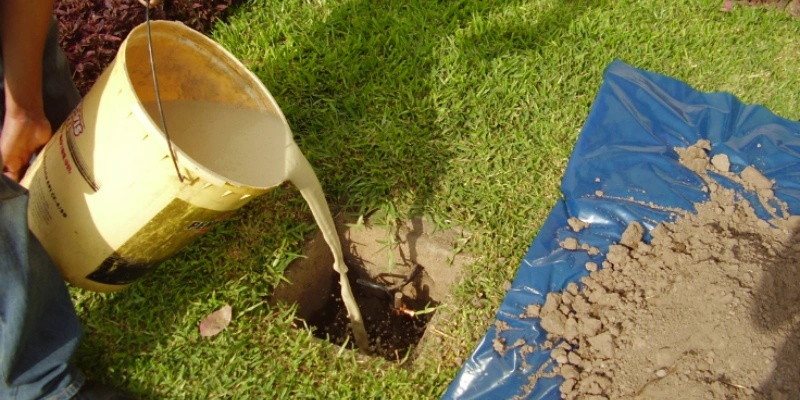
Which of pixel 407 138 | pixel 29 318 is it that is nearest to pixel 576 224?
pixel 407 138

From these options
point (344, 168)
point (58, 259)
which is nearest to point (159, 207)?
point (58, 259)

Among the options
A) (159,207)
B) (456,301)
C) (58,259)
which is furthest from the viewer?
(456,301)

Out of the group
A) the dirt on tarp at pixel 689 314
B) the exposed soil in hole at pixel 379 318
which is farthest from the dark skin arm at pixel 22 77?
the dirt on tarp at pixel 689 314

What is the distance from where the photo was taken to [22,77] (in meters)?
2.18

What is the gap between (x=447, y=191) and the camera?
2799mm

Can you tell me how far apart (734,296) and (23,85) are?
2.74 meters

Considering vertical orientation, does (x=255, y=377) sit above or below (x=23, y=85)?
below

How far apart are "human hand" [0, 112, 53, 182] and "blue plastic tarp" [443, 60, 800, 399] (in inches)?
71.3

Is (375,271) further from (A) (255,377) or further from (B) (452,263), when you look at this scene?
(A) (255,377)

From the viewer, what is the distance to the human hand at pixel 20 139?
2.23 m

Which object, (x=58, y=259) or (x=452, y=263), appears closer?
(x=58, y=259)

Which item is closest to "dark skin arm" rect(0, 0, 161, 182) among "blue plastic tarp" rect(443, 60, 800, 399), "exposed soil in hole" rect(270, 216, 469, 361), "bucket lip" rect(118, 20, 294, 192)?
"bucket lip" rect(118, 20, 294, 192)

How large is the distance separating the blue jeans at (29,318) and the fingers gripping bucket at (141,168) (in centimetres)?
17

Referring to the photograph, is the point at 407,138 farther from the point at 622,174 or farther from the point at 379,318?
the point at 622,174
